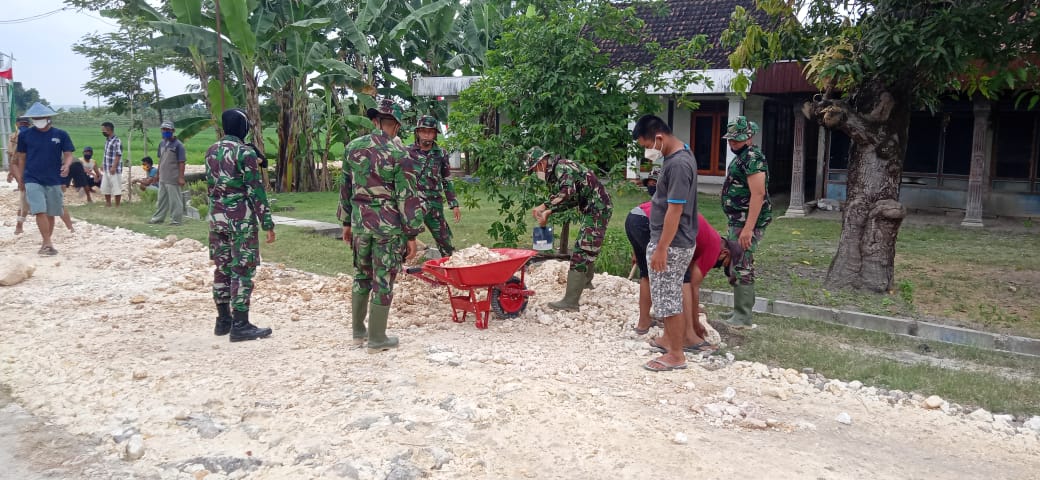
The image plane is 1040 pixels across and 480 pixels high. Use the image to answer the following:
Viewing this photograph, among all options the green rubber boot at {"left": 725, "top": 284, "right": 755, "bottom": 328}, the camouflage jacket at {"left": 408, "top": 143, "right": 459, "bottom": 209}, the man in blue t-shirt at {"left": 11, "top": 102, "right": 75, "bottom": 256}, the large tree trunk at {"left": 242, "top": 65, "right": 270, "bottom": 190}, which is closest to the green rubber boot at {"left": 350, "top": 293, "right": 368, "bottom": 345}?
the camouflage jacket at {"left": 408, "top": 143, "right": 459, "bottom": 209}

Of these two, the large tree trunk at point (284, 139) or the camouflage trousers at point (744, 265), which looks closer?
the camouflage trousers at point (744, 265)

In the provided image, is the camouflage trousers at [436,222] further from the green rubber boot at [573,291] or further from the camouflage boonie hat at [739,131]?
the camouflage boonie hat at [739,131]

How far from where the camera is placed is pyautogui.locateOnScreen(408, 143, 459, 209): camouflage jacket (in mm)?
8297

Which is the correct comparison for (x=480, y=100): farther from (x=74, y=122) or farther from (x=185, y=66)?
(x=74, y=122)

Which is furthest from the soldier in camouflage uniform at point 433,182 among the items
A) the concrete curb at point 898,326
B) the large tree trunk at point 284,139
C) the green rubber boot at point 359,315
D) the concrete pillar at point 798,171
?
the large tree trunk at point 284,139

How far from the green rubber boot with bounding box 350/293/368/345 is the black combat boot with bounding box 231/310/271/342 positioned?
31.3 inches

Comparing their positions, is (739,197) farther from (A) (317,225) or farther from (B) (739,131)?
(A) (317,225)

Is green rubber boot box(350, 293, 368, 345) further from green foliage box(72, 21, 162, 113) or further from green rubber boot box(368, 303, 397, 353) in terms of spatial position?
green foliage box(72, 21, 162, 113)

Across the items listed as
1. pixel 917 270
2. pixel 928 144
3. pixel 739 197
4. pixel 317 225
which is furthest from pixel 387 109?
pixel 928 144

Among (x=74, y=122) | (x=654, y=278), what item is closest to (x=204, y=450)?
(x=654, y=278)

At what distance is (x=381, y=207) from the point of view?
5566 mm

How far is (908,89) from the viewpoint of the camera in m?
7.86

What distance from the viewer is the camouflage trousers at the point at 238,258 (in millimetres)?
5922

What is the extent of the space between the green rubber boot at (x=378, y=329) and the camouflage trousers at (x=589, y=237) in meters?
1.86
